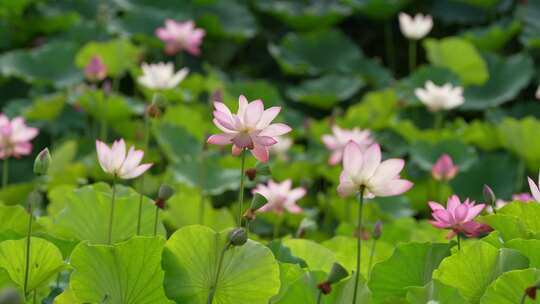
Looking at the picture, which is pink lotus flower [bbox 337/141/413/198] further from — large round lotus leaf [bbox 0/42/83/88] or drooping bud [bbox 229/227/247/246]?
large round lotus leaf [bbox 0/42/83/88]

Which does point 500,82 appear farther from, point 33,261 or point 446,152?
point 33,261

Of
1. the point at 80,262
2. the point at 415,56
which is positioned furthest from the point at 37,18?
the point at 80,262

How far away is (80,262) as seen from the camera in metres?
1.06

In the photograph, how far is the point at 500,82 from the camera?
3.17m

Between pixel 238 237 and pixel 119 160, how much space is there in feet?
1.04

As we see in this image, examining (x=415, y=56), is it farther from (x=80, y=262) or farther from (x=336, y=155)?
(x=80, y=262)

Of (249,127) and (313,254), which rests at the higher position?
Answer: (249,127)

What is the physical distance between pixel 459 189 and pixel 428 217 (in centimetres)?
16

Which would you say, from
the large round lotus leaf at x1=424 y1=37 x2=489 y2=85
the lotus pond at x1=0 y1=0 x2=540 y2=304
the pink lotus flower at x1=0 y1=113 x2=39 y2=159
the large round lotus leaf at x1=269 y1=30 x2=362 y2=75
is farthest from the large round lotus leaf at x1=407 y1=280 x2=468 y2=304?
the large round lotus leaf at x1=269 y1=30 x2=362 y2=75

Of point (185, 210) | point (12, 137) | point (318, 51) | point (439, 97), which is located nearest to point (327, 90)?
point (318, 51)

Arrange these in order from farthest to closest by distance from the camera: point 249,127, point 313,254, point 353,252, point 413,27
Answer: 1. point 413,27
2. point 353,252
3. point 313,254
4. point 249,127

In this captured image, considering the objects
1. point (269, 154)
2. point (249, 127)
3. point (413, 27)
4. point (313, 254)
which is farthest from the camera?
point (413, 27)

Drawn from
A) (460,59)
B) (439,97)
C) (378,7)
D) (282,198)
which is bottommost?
(282,198)

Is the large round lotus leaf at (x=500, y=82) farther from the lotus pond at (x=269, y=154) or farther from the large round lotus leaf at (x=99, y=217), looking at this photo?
Result: the large round lotus leaf at (x=99, y=217)
